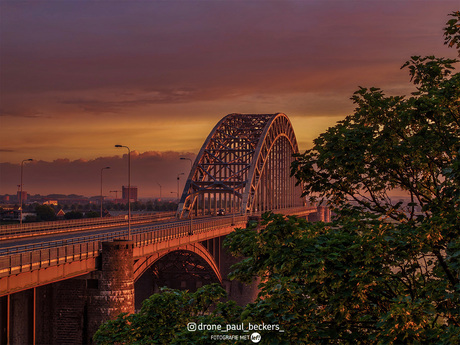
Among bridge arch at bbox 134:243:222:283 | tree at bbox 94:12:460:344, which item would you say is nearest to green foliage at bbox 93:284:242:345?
tree at bbox 94:12:460:344

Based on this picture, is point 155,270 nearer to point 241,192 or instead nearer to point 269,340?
point 241,192

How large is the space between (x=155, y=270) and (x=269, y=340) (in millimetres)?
60137

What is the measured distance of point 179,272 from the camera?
238ft

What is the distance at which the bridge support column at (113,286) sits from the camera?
3934 cm

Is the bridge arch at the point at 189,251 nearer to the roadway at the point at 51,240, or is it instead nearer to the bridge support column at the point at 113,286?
the roadway at the point at 51,240

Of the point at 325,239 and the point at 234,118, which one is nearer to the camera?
the point at 325,239

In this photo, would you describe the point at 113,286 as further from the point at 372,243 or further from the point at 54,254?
the point at 372,243

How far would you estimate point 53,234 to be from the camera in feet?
201

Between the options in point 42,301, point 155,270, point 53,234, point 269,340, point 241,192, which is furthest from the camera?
point 241,192

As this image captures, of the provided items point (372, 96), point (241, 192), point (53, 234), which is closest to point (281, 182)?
point (241, 192)

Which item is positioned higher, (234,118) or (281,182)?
(234,118)

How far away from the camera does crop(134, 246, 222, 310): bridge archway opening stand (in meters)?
69.4

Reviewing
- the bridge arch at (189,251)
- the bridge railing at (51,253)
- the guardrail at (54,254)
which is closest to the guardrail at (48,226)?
the bridge arch at (189,251)

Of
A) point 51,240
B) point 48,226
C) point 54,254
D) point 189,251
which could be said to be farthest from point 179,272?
point 54,254
